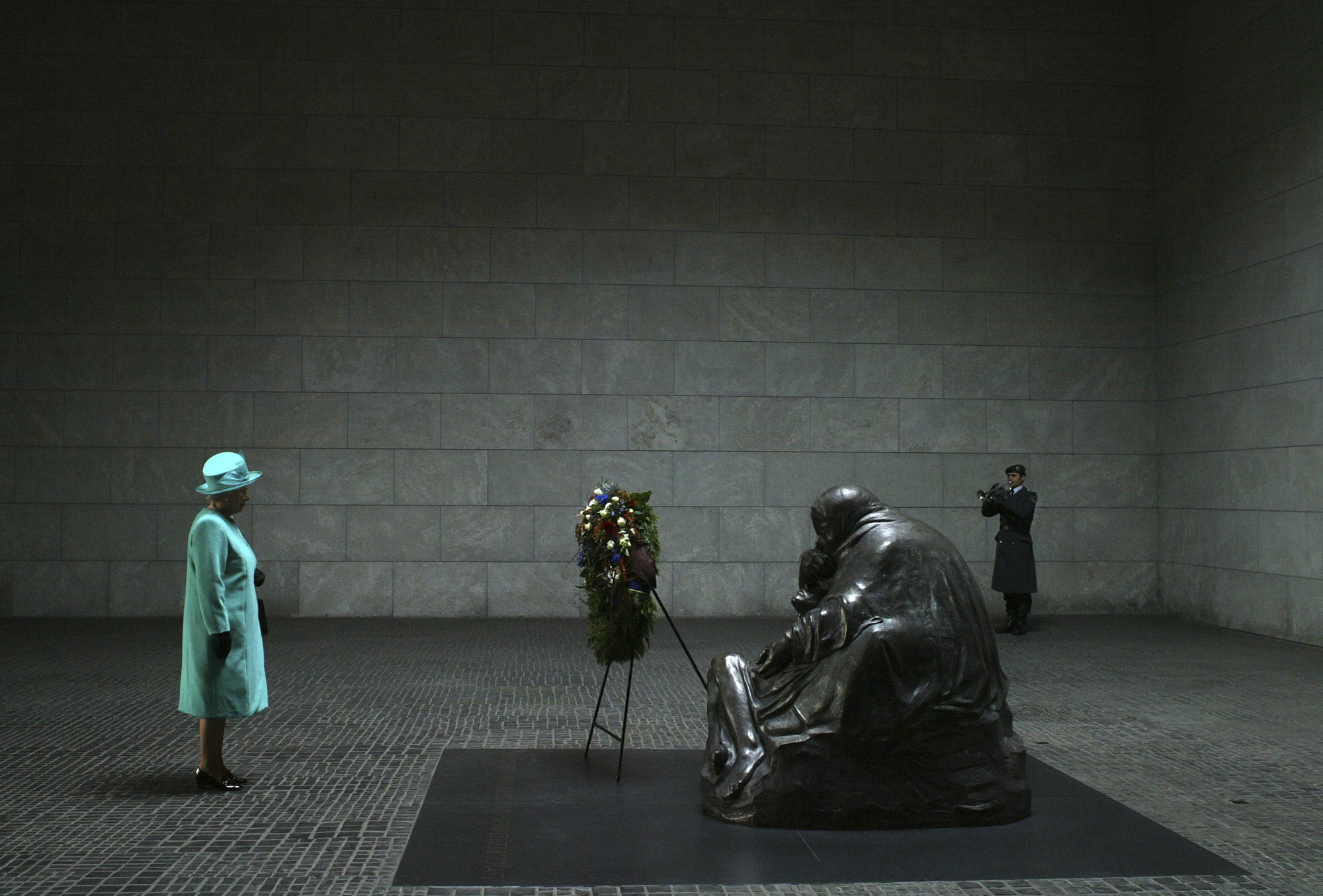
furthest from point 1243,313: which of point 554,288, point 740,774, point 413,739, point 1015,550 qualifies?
point 413,739

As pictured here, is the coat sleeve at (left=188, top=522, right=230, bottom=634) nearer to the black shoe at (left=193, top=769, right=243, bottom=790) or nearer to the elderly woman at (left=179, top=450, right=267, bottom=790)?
the elderly woman at (left=179, top=450, right=267, bottom=790)

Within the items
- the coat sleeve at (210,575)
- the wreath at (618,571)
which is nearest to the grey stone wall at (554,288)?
the wreath at (618,571)

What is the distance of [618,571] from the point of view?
6965 mm

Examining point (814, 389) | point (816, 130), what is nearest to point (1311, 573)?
point (814, 389)

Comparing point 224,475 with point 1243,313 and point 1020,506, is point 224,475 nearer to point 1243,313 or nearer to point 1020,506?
point 1020,506

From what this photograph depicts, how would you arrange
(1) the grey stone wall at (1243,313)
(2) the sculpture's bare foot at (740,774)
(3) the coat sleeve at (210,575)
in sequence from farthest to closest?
(1) the grey stone wall at (1243,313) → (3) the coat sleeve at (210,575) → (2) the sculpture's bare foot at (740,774)

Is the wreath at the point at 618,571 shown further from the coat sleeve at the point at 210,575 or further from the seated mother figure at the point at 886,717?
the coat sleeve at the point at 210,575

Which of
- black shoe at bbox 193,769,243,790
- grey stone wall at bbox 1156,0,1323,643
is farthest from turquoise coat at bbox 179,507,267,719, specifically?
grey stone wall at bbox 1156,0,1323,643

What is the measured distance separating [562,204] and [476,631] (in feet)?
17.6

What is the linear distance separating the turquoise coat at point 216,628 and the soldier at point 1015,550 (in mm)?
8807

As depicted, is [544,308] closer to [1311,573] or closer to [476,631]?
[476,631]

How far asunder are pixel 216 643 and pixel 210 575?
37 centimetres

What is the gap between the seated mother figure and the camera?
548 cm

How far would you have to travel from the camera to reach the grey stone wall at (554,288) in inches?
551
